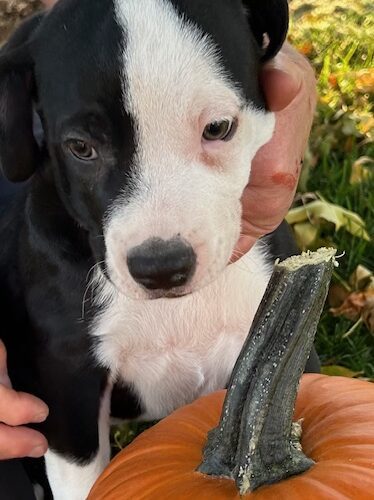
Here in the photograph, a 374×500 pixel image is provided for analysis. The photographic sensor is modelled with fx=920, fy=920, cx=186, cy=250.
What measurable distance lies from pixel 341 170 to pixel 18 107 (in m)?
1.59

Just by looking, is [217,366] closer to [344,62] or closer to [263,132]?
[263,132]

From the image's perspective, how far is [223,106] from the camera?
4.53 feet

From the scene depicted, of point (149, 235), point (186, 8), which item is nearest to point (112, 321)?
point (149, 235)

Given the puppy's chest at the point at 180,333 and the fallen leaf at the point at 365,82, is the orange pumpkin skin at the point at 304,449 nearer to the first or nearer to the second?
the puppy's chest at the point at 180,333

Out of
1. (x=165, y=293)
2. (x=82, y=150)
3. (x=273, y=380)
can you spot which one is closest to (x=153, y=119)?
(x=82, y=150)

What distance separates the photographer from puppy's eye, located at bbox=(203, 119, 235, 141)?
1.39 meters

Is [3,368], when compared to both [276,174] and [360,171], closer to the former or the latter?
[276,174]

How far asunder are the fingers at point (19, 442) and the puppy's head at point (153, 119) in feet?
1.44

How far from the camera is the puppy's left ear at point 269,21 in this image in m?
1.50

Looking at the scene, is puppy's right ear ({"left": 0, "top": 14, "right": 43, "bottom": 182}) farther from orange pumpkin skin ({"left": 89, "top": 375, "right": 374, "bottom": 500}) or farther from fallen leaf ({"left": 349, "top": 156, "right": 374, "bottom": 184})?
fallen leaf ({"left": 349, "top": 156, "right": 374, "bottom": 184})

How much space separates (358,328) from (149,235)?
1.26 m

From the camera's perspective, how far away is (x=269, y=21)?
1.52 metres

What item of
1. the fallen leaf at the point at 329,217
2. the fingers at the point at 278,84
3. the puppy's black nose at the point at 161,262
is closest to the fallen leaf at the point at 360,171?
the fallen leaf at the point at 329,217

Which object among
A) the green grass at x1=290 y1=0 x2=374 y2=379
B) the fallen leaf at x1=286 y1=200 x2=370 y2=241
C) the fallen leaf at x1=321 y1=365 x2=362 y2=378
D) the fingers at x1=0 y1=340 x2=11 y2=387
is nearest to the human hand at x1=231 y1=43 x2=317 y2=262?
the fingers at x1=0 y1=340 x2=11 y2=387
